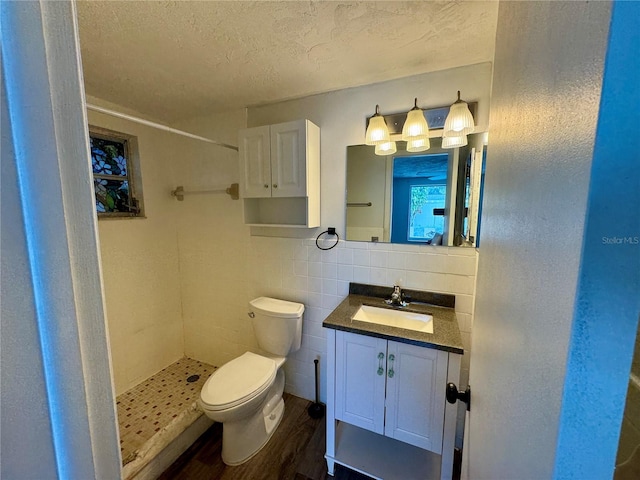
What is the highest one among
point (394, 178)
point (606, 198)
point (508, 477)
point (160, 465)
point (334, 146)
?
point (334, 146)

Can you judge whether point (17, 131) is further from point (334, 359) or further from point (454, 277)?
point (454, 277)

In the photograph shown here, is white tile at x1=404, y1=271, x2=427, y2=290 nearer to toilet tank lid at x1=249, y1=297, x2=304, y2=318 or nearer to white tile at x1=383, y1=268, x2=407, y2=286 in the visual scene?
white tile at x1=383, y1=268, x2=407, y2=286

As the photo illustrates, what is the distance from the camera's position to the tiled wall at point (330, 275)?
4.90 feet

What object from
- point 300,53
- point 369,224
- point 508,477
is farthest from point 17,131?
point 369,224

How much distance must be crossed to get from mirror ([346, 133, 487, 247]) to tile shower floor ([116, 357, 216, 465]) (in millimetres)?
1771

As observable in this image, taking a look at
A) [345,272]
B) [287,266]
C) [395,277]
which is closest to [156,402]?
[287,266]

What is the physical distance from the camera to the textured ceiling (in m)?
1.00

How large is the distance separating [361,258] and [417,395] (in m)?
0.82

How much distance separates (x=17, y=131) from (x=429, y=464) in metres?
1.98

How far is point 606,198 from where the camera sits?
0.67 ft

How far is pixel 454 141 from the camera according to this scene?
1.39m

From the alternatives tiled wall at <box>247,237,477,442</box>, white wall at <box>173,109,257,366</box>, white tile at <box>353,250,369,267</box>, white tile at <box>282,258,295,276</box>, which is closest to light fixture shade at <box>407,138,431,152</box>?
tiled wall at <box>247,237,477,442</box>

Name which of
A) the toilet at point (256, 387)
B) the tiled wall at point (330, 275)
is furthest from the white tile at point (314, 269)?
the toilet at point (256, 387)

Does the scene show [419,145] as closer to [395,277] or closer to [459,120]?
[459,120]
